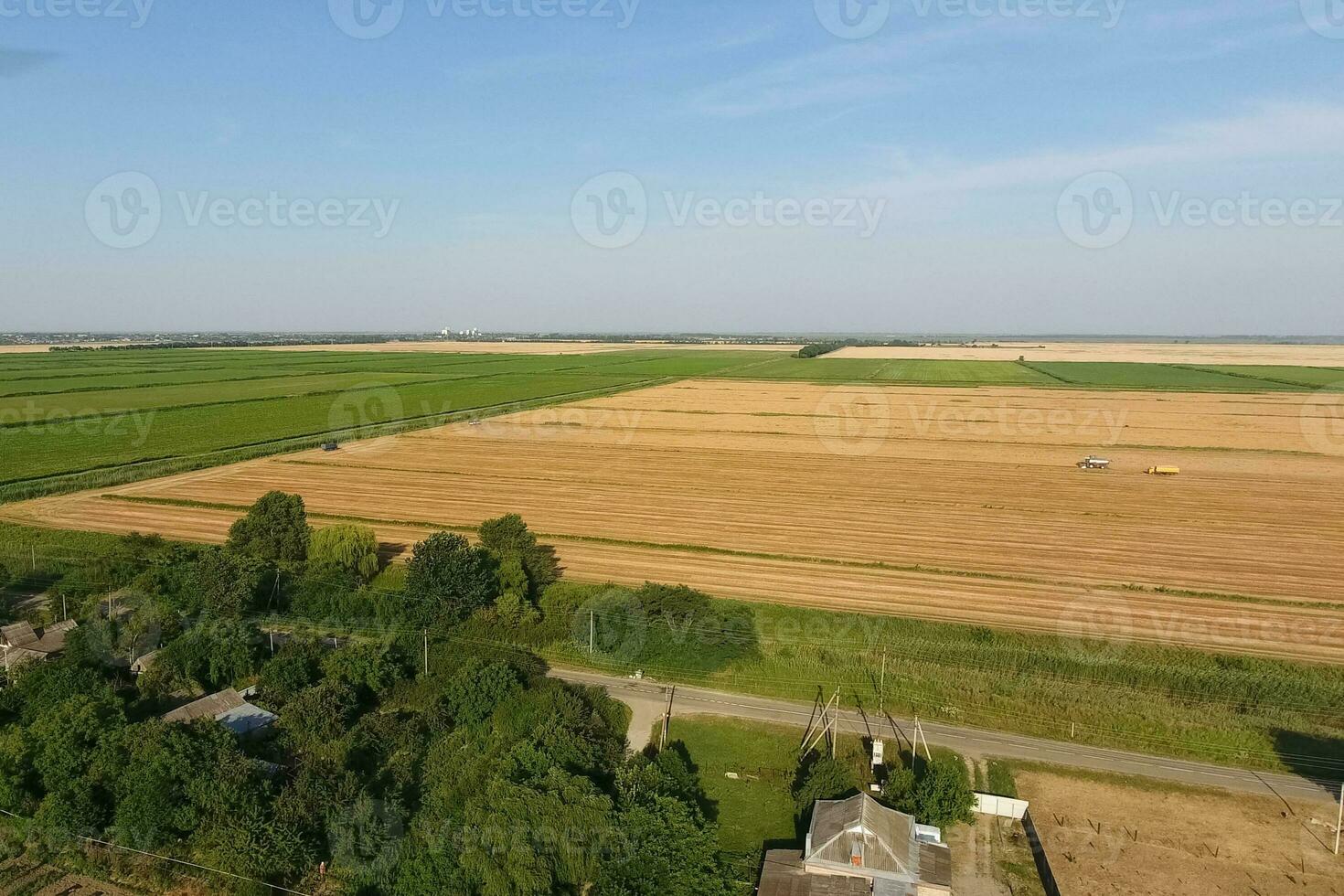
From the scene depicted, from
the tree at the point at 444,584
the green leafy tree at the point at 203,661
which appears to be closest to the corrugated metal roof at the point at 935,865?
the tree at the point at 444,584

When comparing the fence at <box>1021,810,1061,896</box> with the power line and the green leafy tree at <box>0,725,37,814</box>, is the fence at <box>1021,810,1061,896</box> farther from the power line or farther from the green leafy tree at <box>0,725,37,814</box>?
the green leafy tree at <box>0,725,37,814</box>

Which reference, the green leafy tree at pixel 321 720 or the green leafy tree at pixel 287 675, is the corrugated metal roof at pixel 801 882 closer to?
the green leafy tree at pixel 321 720

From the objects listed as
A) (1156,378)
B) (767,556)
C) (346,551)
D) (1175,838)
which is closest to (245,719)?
(346,551)

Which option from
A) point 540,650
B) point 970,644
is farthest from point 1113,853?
point 540,650

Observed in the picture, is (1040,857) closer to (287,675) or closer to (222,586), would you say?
(287,675)

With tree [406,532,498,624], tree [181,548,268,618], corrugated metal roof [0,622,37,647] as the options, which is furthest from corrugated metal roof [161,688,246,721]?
corrugated metal roof [0,622,37,647]
